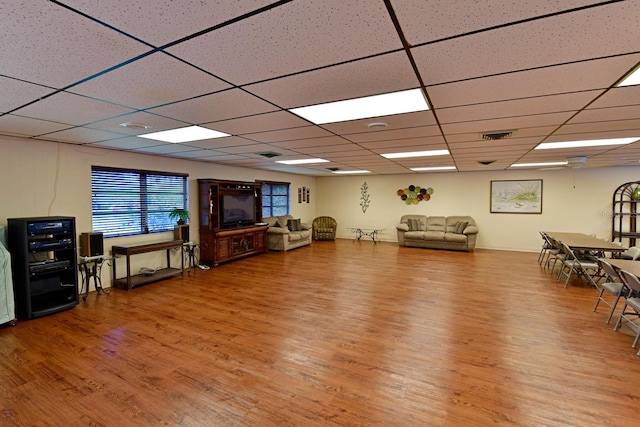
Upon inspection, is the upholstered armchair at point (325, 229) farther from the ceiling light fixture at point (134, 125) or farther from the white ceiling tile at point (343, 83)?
the white ceiling tile at point (343, 83)

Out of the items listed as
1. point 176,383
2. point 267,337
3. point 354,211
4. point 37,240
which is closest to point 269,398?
point 176,383

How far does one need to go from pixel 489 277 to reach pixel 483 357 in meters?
3.31

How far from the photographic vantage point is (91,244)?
4508mm

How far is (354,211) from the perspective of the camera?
10781mm

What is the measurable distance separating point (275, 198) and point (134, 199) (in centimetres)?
447

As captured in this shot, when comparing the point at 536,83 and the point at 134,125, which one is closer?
the point at 536,83

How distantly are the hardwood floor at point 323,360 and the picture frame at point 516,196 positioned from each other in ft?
13.9

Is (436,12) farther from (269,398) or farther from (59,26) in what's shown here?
(269,398)

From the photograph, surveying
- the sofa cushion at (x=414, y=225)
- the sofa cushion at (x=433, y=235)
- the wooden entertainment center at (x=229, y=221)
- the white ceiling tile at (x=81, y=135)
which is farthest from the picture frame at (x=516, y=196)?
the white ceiling tile at (x=81, y=135)

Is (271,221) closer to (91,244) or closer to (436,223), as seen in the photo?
(91,244)

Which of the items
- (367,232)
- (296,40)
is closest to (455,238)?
(367,232)

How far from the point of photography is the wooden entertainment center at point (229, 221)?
21.2ft

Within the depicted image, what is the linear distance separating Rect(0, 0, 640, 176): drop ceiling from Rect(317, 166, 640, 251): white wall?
5589mm

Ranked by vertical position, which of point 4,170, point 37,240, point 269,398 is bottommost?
point 269,398
